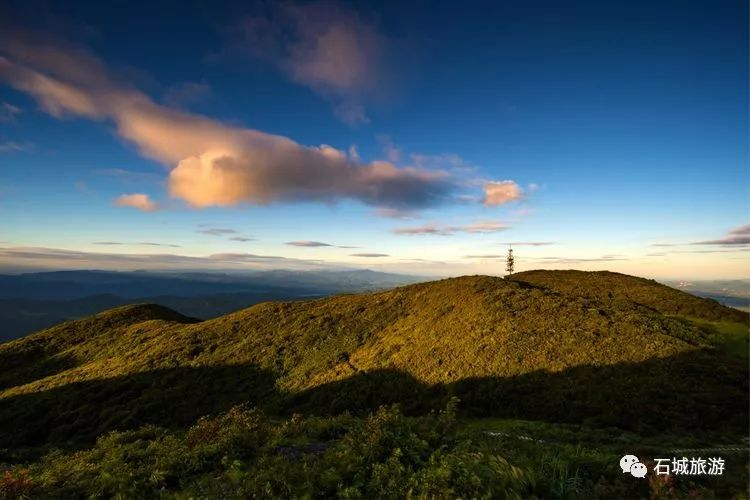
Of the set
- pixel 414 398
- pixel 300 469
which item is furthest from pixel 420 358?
pixel 300 469

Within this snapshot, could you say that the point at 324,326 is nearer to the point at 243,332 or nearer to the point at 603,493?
the point at 243,332

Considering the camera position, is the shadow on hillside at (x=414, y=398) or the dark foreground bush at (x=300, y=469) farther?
the shadow on hillside at (x=414, y=398)

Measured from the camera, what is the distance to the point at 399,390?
3069 cm

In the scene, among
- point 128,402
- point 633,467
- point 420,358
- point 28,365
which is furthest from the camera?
point 28,365

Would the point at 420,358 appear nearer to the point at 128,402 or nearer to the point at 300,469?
the point at 300,469

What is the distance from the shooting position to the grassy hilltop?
962 centimetres

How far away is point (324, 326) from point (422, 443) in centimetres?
3796

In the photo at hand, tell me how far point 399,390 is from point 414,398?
174 cm

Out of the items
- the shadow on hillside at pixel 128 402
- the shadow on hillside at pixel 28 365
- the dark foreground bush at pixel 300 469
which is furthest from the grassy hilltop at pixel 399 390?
the shadow on hillside at pixel 28 365

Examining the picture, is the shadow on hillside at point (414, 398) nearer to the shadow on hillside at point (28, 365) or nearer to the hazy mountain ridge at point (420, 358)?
the hazy mountain ridge at point (420, 358)

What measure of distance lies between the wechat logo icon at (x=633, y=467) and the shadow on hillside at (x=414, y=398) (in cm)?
1298

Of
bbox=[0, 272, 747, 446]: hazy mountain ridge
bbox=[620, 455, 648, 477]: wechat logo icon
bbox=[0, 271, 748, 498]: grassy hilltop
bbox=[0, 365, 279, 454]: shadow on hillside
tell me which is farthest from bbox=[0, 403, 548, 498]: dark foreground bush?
bbox=[0, 365, 279, 454]: shadow on hillside

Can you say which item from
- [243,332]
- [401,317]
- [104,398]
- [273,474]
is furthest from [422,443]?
[243,332]

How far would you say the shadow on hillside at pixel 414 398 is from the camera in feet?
70.2
